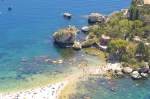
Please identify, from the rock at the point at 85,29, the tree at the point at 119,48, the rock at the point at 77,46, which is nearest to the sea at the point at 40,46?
the rock at the point at 77,46

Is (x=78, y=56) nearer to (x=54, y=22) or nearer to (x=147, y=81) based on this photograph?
(x=147, y=81)

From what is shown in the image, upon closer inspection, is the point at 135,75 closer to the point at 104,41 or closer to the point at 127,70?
the point at 127,70

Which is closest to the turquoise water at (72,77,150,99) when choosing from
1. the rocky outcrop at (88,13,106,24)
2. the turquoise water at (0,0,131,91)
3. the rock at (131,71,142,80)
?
the rock at (131,71,142,80)

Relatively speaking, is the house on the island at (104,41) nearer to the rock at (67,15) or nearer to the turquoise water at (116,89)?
the turquoise water at (116,89)

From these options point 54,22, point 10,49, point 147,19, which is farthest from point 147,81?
point 54,22

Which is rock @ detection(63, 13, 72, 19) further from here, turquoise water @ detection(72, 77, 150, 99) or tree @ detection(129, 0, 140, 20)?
turquoise water @ detection(72, 77, 150, 99)

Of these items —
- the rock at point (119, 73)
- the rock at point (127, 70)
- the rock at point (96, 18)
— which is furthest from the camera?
the rock at point (96, 18)
